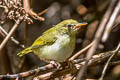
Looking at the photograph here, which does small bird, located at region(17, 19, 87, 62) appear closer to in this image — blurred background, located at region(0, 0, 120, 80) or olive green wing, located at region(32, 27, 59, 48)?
olive green wing, located at region(32, 27, 59, 48)

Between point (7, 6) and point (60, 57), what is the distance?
0.75 m

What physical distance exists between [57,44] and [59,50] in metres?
0.11

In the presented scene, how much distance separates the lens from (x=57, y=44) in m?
2.52

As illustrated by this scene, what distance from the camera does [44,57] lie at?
2.60 metres

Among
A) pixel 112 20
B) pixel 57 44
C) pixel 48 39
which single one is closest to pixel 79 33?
pixel 48 39

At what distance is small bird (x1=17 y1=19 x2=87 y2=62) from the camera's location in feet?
7.97

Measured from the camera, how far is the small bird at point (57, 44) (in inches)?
95.7

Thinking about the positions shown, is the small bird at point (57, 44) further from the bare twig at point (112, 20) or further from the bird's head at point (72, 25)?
the bare twig at point (112, 20)

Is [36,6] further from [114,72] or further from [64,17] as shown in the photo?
[114,72]

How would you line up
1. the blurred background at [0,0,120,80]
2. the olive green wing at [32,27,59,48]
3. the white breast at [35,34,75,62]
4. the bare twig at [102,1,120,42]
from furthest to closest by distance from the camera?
the blurred background at [0,0,120,80]
the olive green wing at [32,27,59,48]
the white breast at [35,34,75,62]
the bare twig at [102,1,120,42]

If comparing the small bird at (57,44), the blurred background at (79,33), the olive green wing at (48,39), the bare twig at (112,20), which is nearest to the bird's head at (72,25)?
the small bird at (57,44)

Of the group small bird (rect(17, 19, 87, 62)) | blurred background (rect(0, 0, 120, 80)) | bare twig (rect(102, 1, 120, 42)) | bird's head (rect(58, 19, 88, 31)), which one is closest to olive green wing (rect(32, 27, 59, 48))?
small bird (rect(17, 19, 87, 62))

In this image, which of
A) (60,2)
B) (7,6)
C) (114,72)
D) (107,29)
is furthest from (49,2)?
(107,29)

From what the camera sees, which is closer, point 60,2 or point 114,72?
point 114,72
